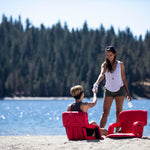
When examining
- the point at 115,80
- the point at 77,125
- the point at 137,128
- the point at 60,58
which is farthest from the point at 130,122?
the point at 60,58

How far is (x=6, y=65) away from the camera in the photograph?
118438 mm

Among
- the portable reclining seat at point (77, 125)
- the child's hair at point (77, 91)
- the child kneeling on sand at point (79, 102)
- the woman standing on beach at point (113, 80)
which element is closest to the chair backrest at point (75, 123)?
the portable reclining seat at point (77, 125)

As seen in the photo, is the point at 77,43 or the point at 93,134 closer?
the point at 93,134

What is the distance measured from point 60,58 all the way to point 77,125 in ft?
386

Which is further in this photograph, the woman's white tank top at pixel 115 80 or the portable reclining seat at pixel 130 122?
the woman's white tank top at pixel 115 80

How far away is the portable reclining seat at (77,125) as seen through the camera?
7242mm

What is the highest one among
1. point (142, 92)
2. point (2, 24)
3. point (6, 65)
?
point (2, 24)

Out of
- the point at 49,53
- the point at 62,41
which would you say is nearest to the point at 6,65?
the point at 49,53

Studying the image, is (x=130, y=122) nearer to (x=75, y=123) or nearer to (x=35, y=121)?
(x=75, y=123)

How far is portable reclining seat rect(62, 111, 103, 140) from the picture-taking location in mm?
7242

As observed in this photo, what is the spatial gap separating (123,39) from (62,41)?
73.7 feet

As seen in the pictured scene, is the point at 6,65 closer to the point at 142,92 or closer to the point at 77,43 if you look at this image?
the point at 77,43

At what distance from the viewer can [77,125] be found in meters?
7.34

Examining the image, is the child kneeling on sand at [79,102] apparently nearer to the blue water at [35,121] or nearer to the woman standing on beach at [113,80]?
the woman standing on beach at [113,80]
